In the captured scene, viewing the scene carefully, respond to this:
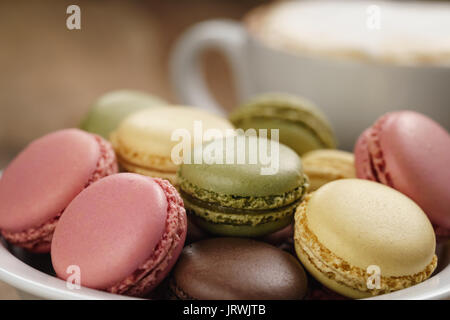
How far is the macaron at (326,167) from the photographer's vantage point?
1.76 ft

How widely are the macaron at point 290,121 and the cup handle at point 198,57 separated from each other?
39 centimetres

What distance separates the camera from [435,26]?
92 centimetres

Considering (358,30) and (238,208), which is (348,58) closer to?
(358,30)

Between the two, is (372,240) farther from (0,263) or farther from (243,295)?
(0,263)

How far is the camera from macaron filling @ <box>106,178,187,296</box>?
40 centimetres

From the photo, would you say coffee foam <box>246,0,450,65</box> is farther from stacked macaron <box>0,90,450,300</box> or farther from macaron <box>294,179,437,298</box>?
macaron <box>294,179,437,298</box>

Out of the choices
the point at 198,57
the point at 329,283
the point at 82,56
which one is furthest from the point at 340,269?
the point at 82,56

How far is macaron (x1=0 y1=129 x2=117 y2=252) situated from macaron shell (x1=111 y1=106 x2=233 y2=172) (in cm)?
4

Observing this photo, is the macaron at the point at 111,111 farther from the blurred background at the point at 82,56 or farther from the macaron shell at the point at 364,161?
the blurred background at the point at 82,56

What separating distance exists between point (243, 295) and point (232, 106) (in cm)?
104

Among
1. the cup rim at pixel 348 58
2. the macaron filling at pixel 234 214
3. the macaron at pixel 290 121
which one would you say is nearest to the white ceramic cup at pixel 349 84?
the cup rim at pixel 348 58

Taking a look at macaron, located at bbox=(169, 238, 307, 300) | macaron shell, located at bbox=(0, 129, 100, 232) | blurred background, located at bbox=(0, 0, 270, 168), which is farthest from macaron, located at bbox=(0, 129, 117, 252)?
blurred background, located at bbox=(0, 0, 270, 168)

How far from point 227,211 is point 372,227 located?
118 millimetres

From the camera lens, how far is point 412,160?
0.48 m
